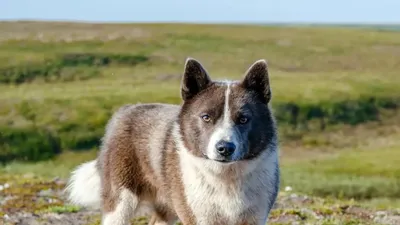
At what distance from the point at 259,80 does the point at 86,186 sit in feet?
16.2

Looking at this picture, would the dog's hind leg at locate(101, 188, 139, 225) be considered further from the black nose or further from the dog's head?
the black nose

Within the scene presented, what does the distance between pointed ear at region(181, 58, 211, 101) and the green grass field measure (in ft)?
62.9

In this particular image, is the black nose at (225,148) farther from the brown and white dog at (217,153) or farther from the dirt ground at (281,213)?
the dirt ground at (281,213)

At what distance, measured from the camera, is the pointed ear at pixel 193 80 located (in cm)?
1121

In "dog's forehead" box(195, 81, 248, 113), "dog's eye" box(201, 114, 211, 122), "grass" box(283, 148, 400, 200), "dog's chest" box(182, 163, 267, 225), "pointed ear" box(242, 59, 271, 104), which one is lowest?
Result: "grass" box(283, 148, 400, 200)

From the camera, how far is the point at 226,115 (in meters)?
10.6

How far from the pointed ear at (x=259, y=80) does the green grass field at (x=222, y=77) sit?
18.9 metres

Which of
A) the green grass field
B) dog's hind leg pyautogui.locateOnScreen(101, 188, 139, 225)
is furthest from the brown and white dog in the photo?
the green grass field

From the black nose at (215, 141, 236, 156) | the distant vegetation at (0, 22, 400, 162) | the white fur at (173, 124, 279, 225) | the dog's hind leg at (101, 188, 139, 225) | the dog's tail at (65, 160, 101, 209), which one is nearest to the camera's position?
the black nose at (215, 141, 236, 156)

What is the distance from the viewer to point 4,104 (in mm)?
62062

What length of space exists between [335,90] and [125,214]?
6642 cm

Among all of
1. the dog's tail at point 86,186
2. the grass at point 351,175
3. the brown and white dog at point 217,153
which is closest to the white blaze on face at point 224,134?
the brown and white dog at point 217,153

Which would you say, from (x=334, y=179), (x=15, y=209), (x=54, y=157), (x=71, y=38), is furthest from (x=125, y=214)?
(x=71, y=38)

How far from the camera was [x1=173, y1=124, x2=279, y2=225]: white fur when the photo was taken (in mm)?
11055
